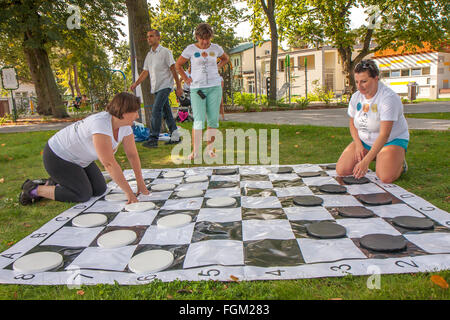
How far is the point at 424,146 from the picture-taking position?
3939mm

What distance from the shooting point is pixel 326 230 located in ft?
5.86

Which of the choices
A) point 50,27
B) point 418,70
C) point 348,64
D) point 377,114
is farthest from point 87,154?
point 418,70

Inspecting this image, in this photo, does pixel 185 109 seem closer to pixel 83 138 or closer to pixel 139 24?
pixel 139 24

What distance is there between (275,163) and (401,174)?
51.0 inches

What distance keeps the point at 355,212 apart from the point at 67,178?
7.10 ft

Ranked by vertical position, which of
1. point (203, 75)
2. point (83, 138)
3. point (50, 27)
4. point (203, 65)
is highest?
point (50, 27)

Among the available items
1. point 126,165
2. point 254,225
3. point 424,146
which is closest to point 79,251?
point 254,225

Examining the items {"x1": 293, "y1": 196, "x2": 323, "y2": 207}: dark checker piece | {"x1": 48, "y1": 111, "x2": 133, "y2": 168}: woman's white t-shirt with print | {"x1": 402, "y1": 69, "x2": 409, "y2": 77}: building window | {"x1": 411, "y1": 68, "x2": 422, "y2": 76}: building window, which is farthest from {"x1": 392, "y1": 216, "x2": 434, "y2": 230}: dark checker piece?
{"x1": 402, "y1": 69, "x2": 409, "y2": 77}: building window

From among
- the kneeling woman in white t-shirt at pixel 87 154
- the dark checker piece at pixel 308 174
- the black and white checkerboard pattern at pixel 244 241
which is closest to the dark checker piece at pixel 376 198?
the black and white checkerboard pattern at pixel 244 241

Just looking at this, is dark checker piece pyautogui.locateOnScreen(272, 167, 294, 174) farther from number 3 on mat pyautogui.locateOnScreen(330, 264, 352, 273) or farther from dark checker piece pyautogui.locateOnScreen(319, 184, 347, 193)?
number 3 on mat pyautogui.locateOnScreen(330, 264, 352, 273)

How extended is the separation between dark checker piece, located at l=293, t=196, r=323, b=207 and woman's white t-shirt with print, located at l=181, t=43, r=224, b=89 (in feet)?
6.50

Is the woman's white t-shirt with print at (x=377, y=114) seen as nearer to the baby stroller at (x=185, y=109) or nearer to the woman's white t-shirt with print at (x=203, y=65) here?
the woman's white t-shirt with print at (x=203, y=65)

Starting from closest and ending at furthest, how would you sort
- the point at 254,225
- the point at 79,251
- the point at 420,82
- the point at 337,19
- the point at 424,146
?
1. the point at 79,251
2. the point at 254,225
3. the point at 424,146
4. the point at 337,19
5. the point at 420,82

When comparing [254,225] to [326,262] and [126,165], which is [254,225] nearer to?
[326,262]
